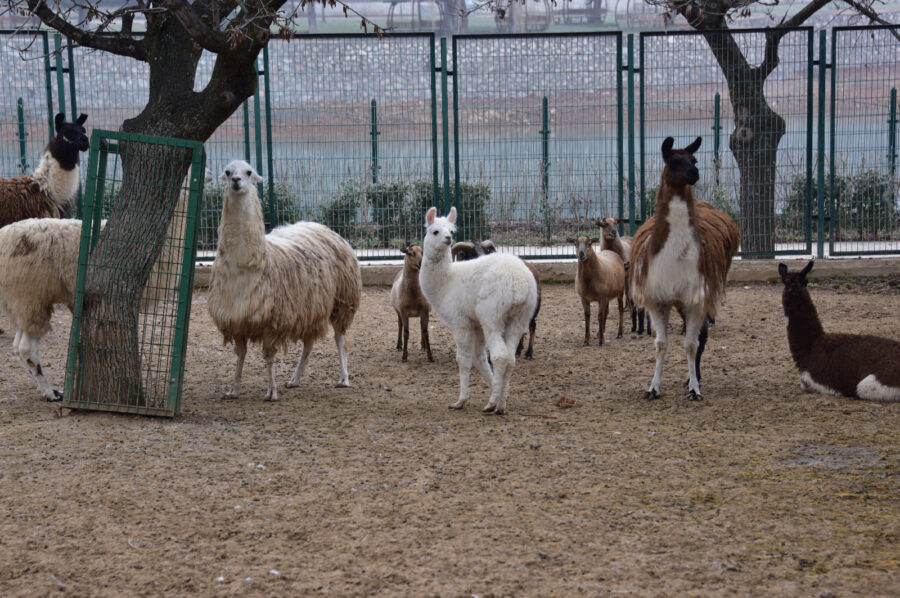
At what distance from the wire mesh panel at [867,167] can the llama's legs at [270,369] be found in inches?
343

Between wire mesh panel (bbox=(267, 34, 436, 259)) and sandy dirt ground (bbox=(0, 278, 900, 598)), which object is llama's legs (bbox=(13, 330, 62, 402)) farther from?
wire mesh panel (bbox=(267, 34, 436, 259))

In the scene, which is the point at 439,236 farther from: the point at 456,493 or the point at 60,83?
the point at 60,83

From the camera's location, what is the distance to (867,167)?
42.2ft

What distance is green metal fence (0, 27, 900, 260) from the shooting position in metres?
12.7

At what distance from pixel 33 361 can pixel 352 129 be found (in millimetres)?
6630

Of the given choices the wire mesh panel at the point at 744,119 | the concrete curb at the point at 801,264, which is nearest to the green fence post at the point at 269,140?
the concrete curb at the point at 801,264

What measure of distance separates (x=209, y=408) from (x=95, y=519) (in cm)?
240

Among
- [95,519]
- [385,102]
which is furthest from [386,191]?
[95,519]

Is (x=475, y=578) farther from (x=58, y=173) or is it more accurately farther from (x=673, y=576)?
(x=58, y=173)

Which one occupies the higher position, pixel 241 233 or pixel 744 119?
pixel 744 119

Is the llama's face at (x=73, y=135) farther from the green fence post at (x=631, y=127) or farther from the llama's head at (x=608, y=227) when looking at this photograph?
the green fence post at (x=631, y=127)

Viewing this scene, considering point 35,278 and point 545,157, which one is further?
point 545,157

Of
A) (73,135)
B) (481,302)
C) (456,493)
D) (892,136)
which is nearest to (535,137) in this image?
(892,136)

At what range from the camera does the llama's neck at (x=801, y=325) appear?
719cm
